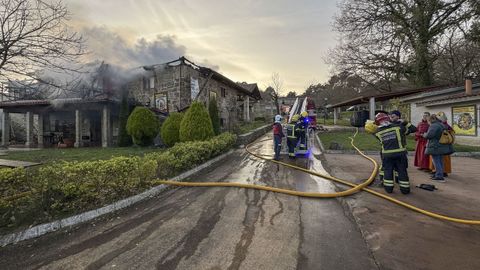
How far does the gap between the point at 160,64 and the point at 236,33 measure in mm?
5661

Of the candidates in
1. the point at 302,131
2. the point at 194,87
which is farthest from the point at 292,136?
the point at 194,87

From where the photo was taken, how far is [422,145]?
7.51m

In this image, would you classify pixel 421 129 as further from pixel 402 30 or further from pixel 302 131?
pixel 402 30

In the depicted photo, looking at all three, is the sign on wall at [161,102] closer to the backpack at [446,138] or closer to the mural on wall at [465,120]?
the backpack at [446,138]

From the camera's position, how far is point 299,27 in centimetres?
1391

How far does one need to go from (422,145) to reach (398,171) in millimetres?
2999

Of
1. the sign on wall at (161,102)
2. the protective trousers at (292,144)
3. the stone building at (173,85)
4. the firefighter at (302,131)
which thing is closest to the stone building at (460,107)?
the firefighter at (302,131)

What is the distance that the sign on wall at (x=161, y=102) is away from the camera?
17.0m

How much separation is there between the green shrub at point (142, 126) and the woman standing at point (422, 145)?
11412mm

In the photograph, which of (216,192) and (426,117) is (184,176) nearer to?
(216,192)

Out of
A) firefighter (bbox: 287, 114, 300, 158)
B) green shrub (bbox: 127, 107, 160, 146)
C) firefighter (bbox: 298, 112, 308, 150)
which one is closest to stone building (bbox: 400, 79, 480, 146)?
firefighter (bbox: 298, 112, 308, 150)

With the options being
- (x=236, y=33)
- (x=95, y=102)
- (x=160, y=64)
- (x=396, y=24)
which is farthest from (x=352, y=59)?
(x=95, y=102)

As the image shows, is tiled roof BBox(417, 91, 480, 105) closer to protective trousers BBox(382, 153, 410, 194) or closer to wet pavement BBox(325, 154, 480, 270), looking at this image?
wet pavement BBox(325, 154, 480, 270)

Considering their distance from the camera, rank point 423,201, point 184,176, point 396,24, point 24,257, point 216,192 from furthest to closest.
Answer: point 396,24, point 184,176, point 216,192, point 423,201, point 24,257
